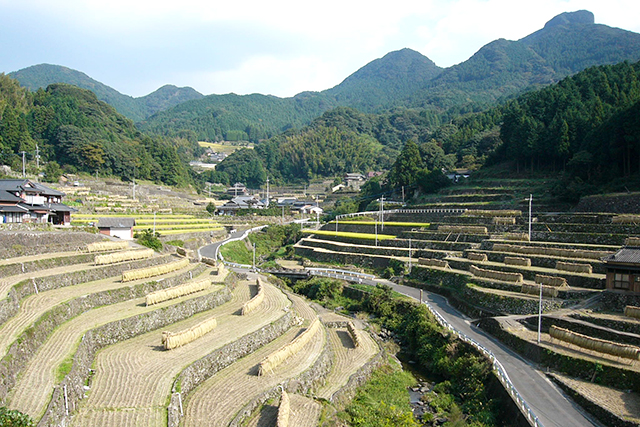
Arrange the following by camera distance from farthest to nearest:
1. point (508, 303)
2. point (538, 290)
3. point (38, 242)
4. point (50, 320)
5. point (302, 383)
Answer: point (38, 242), point (538, 290), point (508, 303), point (302, 383), point (50, 320)

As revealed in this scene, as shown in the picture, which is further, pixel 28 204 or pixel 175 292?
pixel 28 204

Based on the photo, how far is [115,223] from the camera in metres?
36.7

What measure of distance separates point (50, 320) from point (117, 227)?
21.9 m

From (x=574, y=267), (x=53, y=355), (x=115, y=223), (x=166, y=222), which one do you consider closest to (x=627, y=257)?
(x=574, y=267)

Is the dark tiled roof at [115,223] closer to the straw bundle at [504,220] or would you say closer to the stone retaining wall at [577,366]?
the straw bundle at [504,220]

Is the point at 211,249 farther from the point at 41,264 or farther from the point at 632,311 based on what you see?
the point at 632,311

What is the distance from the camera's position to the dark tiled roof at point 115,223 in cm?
3600

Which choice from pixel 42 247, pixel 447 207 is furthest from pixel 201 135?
pixel 42 247

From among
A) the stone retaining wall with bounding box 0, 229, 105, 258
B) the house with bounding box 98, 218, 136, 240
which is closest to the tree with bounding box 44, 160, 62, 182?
the house with bounding box 98, 218, 136, 240

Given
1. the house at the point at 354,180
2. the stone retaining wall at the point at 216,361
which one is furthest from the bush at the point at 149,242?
the house at the point at 354,180

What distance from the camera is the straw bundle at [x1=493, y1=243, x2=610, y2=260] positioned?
85.0ft

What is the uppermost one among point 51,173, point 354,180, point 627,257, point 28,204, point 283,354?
point 51,173

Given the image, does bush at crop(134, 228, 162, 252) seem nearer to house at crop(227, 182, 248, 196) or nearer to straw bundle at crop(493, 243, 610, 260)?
straw bundle at crop(493, 243, 610, 260)

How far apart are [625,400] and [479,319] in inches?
351
